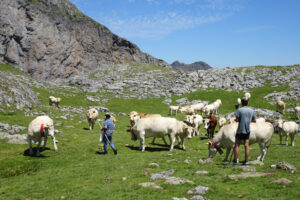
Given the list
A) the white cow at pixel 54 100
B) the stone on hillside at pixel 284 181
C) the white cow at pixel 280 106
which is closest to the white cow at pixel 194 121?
the stone on hillside at pixel 284 181

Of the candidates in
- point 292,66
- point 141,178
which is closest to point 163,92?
point 292,66

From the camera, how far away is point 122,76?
9619cm

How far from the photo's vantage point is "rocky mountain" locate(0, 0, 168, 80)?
79.4m

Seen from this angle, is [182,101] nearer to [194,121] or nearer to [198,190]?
[194,121]

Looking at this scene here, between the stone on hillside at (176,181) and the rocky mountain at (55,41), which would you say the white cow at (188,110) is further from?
the rocky mountain at (55,41)

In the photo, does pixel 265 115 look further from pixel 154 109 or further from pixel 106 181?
pixel 106 181

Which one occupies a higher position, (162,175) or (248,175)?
(248,175)

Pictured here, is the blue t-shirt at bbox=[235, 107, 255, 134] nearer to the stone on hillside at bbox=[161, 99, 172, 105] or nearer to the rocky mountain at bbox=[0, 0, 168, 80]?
the stone on hillside at bbox=[161, 99, 172, 105]

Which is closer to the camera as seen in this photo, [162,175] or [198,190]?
[198,190]

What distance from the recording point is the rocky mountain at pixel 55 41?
261 ft

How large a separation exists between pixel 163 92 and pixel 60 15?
5851 centimetres

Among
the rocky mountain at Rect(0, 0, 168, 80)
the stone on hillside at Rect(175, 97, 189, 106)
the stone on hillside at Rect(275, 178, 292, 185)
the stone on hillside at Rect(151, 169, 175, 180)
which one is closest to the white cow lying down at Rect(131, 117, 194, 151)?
the stone on hillside at Rect(151, 169, 175, 180)

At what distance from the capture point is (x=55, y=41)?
9281 cm

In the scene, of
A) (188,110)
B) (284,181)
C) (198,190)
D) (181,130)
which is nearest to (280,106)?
(188,110)
